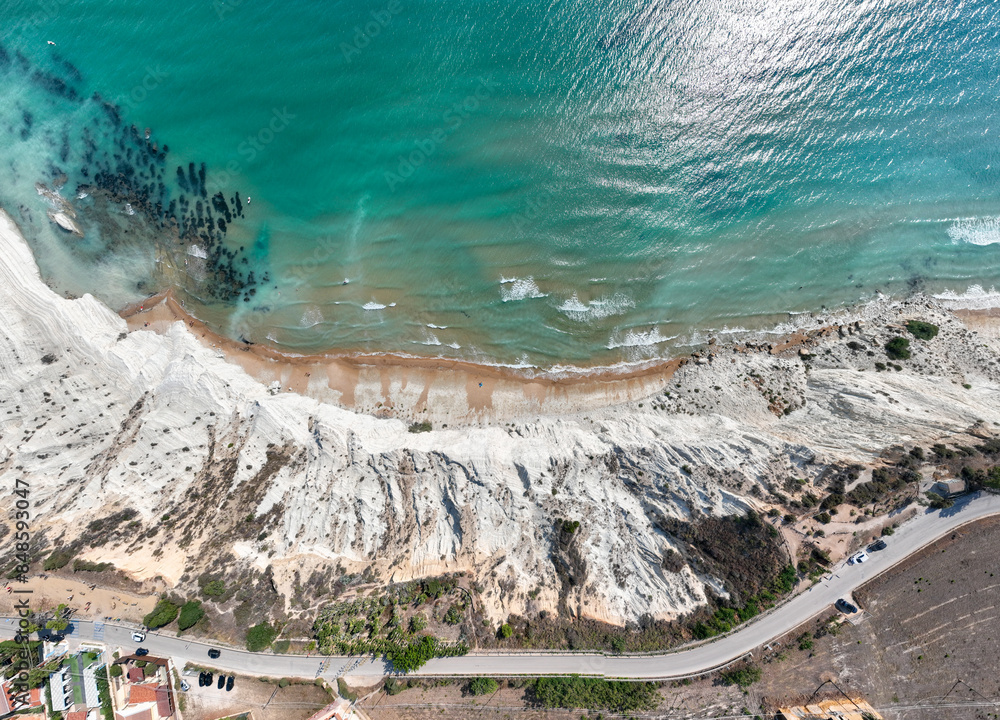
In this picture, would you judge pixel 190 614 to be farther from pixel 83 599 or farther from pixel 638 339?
pixel 638 339

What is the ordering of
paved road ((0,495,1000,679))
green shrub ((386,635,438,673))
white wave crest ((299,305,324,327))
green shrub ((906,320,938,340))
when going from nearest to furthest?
green shrub ((386,635,438,673)), paved road ((0,495,1000,679)), green shrub ((906,320,938,340)), white wave crest ((299,305,324,327))

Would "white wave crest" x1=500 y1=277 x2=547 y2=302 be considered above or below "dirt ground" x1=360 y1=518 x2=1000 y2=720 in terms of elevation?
above

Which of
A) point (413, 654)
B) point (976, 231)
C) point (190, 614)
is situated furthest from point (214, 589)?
point (976, 231)

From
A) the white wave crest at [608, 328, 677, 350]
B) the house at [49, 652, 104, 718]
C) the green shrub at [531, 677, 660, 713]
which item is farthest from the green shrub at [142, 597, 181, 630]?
the white wave crest at [608, 328, 677, 350]

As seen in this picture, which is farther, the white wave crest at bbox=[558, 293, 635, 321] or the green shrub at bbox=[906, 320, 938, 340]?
the white wave crest at bbox=[558, 293, 635, 321]

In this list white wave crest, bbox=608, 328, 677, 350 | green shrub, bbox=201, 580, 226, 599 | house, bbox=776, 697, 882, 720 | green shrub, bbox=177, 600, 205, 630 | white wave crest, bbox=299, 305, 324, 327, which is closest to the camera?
house, bbox=776, 697, 882, 720

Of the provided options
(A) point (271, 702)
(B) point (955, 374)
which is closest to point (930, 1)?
(B) point (955, 374)

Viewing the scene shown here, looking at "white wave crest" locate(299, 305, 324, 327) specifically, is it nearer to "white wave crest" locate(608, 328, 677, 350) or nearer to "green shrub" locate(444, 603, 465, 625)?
"green shrub" locate(444, 603, 465, 625)

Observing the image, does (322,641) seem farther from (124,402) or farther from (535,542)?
(124,402)
